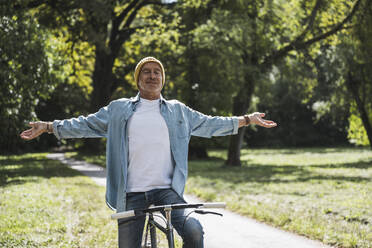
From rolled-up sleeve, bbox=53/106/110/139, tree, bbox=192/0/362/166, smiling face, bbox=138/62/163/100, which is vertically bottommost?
rolled-up sleeve, bbox=53/106/110/139

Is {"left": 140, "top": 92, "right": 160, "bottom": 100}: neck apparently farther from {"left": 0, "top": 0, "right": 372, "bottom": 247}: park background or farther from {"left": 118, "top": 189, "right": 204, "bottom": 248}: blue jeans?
{"left": 0, "top": 0, "right": 372, "bottom": 247}: park background

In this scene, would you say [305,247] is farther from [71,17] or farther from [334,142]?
[334,142]

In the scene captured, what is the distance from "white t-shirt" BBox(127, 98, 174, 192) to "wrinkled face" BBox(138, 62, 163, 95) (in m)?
0.27

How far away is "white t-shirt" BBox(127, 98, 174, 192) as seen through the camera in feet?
11.2

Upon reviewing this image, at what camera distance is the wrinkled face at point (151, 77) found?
359 cm

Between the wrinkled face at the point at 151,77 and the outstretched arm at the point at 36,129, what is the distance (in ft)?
2.69

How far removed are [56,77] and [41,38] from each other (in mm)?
2088

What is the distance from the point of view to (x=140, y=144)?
11.2 ft

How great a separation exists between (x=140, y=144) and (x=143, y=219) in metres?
0.57

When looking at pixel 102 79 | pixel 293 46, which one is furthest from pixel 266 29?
pixel 102 79

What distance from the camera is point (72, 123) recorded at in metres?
3.59

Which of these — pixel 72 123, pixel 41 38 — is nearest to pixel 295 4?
pixel 41 38

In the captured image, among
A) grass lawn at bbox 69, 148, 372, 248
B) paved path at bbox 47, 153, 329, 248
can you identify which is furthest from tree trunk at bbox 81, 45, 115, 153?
paved path at bbox 47, 153, 329, 248

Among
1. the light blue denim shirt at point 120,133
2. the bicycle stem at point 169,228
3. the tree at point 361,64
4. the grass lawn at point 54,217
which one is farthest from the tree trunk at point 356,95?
the bicycle stem at point 169,228
